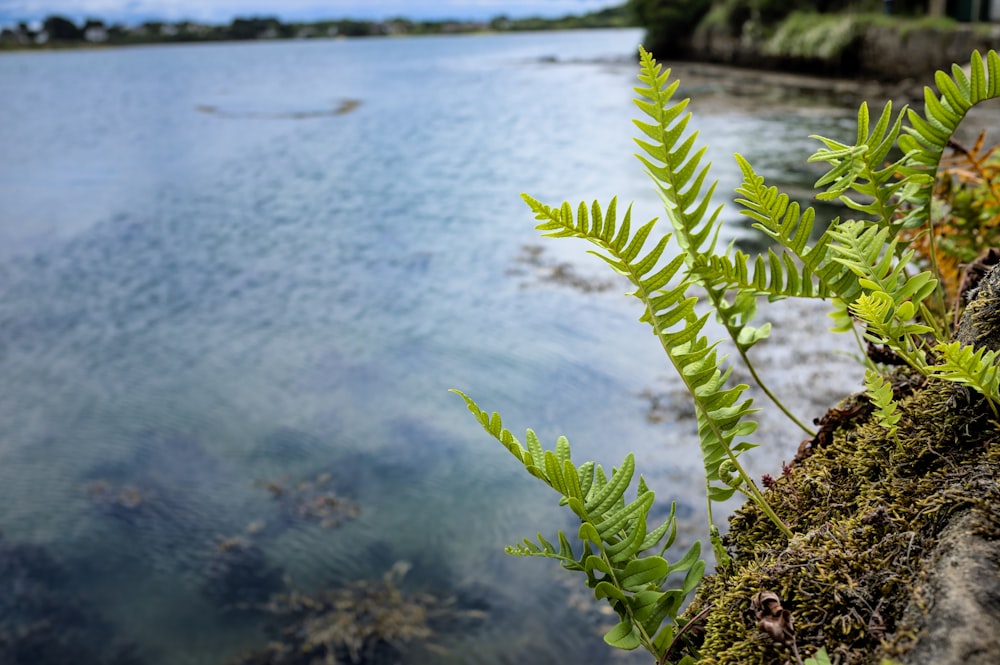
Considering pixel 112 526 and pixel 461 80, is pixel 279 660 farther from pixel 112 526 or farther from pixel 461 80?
pixel 461 80

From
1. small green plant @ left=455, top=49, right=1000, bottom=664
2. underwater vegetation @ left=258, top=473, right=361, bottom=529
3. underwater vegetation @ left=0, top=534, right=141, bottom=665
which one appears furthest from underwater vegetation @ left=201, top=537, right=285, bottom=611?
small green plant @ left=455, top=49, right=1000, bottom=664

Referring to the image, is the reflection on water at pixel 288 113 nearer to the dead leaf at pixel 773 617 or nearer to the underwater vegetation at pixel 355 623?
the underwater vegetation at pixel 355 623

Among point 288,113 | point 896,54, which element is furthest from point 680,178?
point 288,113

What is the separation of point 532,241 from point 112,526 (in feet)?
16.3

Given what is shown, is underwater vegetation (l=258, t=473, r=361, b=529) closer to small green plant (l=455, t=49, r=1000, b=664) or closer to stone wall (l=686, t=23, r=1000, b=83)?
small green plant (l=455, t=49, r=1000, b=664)

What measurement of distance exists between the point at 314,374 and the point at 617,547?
15.2 ft

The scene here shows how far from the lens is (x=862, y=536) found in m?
0.70

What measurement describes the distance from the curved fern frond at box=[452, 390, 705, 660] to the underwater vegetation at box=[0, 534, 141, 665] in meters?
2.80

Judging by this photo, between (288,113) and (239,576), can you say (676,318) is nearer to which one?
(239,576)

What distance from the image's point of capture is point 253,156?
13.7 m

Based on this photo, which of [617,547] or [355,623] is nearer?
[617,547]

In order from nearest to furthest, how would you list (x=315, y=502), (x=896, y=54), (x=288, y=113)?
(x=315, y=502), (x=896, y=54), (x=288, y=113)

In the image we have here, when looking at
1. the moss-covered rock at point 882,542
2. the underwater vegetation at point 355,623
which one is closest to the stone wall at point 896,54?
the underwater vegetation at point 355,623

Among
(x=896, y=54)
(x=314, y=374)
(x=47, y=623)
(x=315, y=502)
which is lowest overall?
(x=47, y=623)
